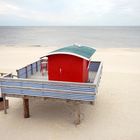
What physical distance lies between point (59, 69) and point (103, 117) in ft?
10.9

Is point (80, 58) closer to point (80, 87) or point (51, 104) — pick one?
point (80, 87)

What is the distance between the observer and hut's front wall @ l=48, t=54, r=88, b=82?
35.8 ft

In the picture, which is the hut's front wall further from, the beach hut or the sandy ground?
the sandy ground

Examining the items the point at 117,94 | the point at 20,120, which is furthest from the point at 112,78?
the point at 20,120

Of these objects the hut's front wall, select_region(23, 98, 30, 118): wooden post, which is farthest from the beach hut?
select_region(23, 98, 30, 118): wooden post

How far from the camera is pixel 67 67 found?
433 inches

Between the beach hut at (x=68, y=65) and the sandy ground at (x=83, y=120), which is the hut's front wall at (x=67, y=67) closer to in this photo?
the beach hut at (x=68, y=65)

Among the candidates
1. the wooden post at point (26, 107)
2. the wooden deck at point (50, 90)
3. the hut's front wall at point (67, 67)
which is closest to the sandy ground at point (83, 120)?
the wooden post at point (26, 107)

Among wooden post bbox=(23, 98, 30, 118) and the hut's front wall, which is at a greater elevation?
the hut's front wall

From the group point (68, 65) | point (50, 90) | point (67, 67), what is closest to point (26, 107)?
point (50, 90)

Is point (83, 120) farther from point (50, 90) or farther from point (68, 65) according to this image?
point (68, 65)

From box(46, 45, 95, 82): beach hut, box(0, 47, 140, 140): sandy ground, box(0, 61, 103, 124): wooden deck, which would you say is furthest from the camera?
box(46, 45, 95, 82): beach hut

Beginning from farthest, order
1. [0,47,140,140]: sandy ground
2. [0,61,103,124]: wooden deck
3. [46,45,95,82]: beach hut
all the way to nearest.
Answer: [46,45,95,82]: beach hut → [0,47,140,140]: sandy ground → [0,61,103,124]: wooden deck

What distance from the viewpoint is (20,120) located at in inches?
440
